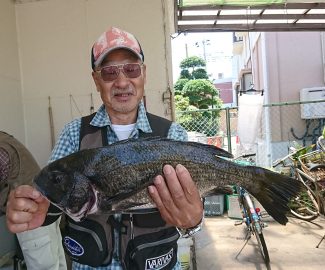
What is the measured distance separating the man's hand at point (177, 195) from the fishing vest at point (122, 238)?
0.16 meters

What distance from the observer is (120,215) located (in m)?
1.68

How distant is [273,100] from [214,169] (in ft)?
33.9

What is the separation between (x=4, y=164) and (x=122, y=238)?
1.82 meters

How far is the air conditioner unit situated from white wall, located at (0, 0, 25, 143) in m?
7.72

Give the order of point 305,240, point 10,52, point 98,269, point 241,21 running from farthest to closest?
point 241,21 → point 305,240 → point 10,52 → point 98,269

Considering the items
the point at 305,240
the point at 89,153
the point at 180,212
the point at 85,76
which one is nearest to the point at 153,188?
the point at 180,212

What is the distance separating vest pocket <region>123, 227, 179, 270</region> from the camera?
1.62 metres

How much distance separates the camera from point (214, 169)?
1.55 m

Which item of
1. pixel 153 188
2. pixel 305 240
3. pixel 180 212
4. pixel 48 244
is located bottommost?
pixel 305 240

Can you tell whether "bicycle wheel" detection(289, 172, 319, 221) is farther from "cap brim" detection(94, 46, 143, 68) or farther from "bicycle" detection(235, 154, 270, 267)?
"cap brim" detection(94, 46, 143, 68)

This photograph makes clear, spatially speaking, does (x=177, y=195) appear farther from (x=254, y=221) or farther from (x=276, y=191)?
(x=254, y=221)

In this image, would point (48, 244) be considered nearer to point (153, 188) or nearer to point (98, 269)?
point (98, 269)

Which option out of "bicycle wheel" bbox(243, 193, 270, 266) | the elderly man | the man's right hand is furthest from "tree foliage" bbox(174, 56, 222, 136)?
the man's right hand

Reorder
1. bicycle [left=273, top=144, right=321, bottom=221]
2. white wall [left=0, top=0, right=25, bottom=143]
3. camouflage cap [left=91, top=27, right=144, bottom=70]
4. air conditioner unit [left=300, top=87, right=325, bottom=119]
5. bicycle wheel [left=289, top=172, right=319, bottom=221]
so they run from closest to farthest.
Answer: camouflage cap [left=91, top=27, right=144, bottom=70] < white wall [left=0, top=0, right=25, bottom=143] < bicycle [left=273, top=144, right=321, bottom=221] < bicycle wheel [left=289, top=172, right=319, bottom=221] < air conditioner unit [left=300, top=87, right=325, bottom=119]
